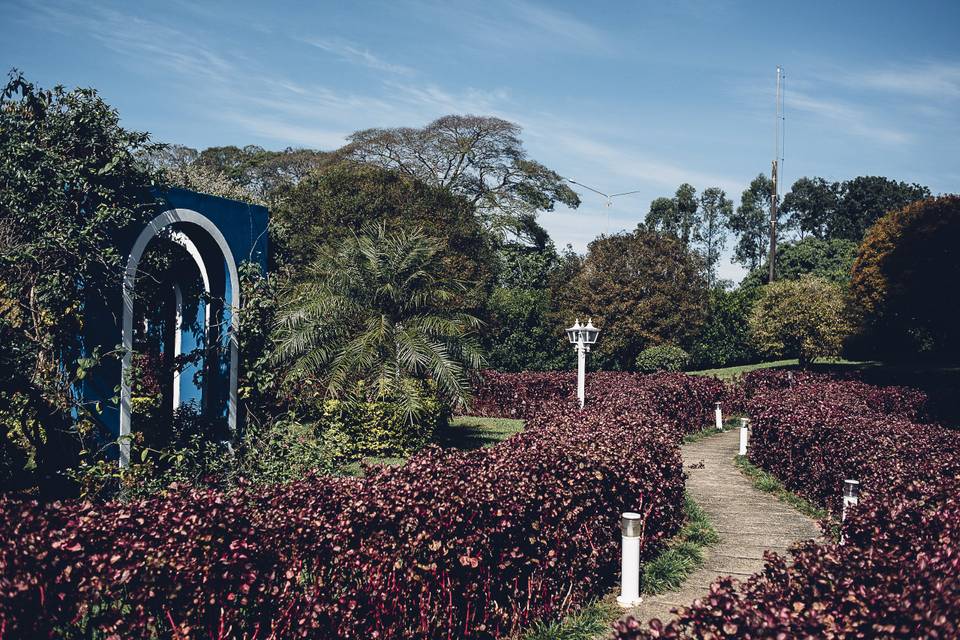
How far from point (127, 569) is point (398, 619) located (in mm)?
1432

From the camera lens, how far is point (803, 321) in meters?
22.6

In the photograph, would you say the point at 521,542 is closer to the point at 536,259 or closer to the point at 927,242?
the point at 927,242

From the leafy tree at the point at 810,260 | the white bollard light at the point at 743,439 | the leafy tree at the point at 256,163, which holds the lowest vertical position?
the white bollard light at the point at 743,439

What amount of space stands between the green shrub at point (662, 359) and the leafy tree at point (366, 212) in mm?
5248

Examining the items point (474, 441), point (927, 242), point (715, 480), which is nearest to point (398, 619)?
point (715, 480)

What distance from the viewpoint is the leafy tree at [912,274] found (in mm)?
19609

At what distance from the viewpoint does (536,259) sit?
35.3 meters

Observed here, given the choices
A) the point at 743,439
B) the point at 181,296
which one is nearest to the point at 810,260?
the point at 743,439

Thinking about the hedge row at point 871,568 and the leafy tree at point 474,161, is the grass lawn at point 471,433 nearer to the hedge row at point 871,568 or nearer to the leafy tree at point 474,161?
the hedge row at point 871,568

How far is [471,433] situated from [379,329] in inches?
174

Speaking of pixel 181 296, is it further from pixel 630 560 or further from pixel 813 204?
pixel 813 204

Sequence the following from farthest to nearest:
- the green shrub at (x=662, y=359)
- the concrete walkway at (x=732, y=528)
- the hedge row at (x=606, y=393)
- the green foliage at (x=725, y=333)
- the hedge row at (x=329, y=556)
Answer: the green foliage at (x=725, y=333) < the green shrub at (x=662, y=359) < the hedge row at (x=606, y=393) < the concrete walkway at (x=732, y=528) < the hedge row at (x=329, y=556)

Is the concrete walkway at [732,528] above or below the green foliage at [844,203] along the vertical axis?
below

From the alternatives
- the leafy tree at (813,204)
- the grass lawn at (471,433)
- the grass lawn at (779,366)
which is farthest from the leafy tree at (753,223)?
the grass lawn at (471,433)
